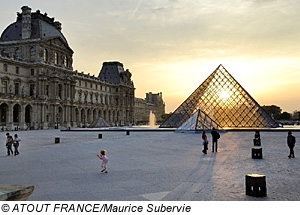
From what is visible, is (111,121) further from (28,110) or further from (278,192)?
(278,192)

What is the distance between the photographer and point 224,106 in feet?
123

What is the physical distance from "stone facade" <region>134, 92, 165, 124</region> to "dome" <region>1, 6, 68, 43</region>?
5464 centimetres

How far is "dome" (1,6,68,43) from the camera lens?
50031 millimetres

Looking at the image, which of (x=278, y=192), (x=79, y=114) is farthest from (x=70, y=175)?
(x=79, y=114)

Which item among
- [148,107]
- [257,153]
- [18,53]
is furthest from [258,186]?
[148,107]

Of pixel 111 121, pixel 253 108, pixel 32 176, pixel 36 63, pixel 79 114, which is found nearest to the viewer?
Answer: pixel 32 176

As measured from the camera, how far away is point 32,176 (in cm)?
745

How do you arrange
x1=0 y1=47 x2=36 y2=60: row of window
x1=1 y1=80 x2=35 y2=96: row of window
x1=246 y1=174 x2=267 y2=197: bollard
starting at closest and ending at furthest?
x1=246 y1=174 x2=267 y2=197: bollard
x1=1 y1=80 x2=35 y2=96: row of window
x1=0 y1=47 x2=36 y2=60: row of window

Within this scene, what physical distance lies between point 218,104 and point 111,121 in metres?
43.4

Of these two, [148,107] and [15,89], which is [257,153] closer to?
[15,89]

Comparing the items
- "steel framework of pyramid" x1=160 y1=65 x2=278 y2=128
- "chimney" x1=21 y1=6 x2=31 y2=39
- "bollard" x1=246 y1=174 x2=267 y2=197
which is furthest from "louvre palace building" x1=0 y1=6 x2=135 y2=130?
"bollard" x1=246 y1=174 x2=267 y2=197

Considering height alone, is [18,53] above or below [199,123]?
above

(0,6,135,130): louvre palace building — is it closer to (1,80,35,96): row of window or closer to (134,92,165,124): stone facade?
(1,80,35,96): row of window

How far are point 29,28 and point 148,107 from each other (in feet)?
250
